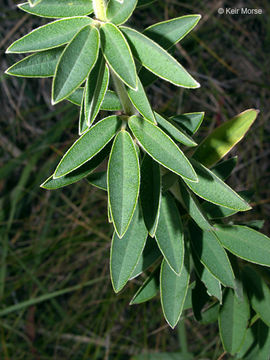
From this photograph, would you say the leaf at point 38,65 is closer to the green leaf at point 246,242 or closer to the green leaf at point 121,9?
the green leaf at point 121,9

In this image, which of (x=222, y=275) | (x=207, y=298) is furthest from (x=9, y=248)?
(x=222, y=275)

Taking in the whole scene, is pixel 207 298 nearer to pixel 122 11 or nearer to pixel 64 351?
pixel 122 11

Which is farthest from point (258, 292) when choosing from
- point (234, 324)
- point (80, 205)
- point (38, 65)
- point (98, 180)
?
point (80, 205)

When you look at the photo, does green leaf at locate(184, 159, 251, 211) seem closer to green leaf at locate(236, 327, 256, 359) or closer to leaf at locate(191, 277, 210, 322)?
leaf at locate(191, 277, 210, 322)

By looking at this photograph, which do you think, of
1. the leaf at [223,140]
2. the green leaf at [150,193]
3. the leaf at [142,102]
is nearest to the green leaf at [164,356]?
the leaf at [223,140]

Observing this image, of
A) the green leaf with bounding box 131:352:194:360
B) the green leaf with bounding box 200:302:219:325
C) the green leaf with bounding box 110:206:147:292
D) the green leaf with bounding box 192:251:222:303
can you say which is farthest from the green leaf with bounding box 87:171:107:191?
the green leaf with bounding box 131:352:194:360

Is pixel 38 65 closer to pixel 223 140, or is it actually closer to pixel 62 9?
pixel 62 9

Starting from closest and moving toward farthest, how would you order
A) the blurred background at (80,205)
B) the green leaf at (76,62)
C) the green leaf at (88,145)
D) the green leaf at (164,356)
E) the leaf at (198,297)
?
the green leaf at (76,62), the green leaf at (88,145), the leaf at (198,297), the green leaf at (164,356), the blurred background at (80,205)
